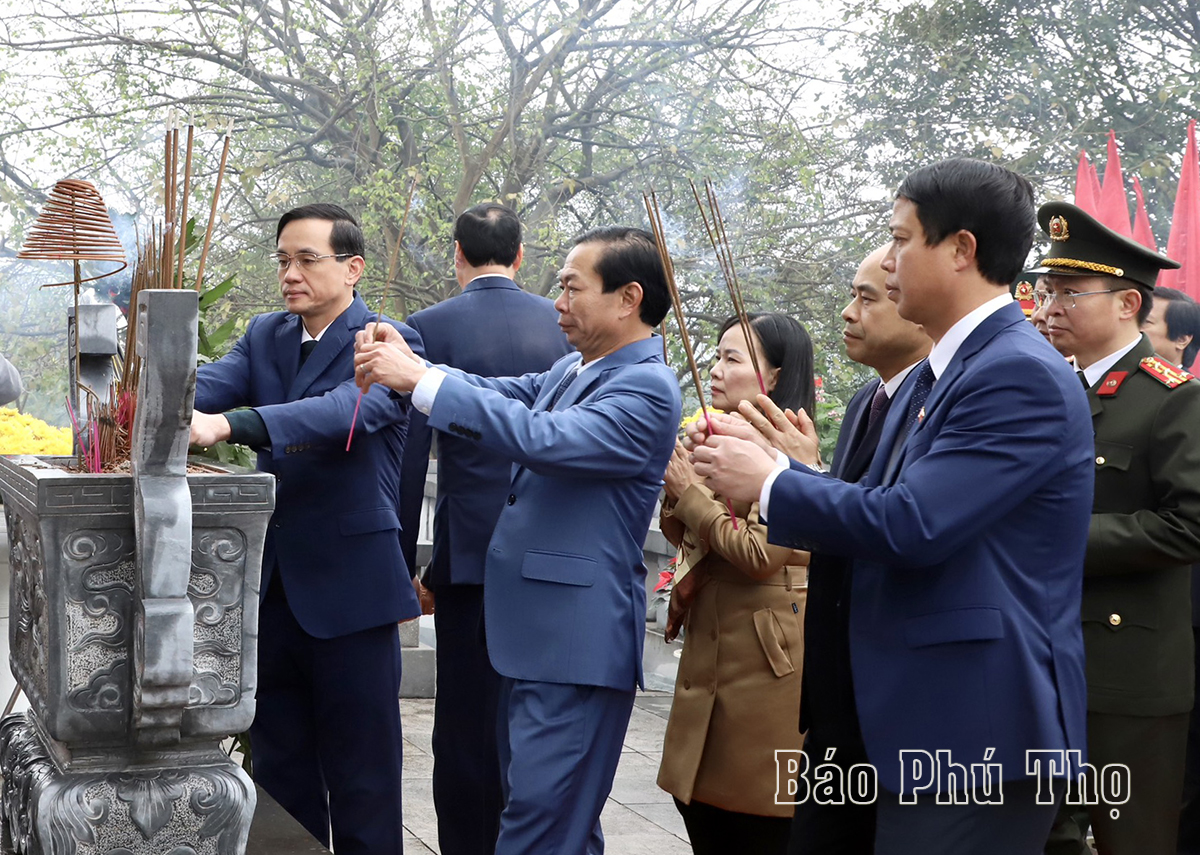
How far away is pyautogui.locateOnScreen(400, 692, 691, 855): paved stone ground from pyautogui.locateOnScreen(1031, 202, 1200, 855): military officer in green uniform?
1.15 metres

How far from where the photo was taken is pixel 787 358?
267 cm

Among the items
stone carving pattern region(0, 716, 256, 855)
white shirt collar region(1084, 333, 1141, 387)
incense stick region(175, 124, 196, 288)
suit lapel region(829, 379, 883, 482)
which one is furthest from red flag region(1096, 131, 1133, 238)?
stone carving pattern region(0, 716, 256, 855)

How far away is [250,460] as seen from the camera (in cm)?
344

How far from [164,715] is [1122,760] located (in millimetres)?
1832

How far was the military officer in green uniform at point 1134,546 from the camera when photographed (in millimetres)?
2521

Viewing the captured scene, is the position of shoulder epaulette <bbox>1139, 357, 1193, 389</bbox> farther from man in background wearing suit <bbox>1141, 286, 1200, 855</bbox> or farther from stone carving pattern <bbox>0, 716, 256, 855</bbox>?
stone carving pattern <bbox>0, 716, 256, 855</bbox>

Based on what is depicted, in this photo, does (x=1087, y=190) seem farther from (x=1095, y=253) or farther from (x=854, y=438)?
(x=854, y=438)

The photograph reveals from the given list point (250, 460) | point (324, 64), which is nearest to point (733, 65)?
point (324, 64)

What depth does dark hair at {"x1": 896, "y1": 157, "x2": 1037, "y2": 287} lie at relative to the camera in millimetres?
1711

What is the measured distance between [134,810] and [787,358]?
4.95 ft

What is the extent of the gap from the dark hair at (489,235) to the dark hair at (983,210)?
1.84 meters

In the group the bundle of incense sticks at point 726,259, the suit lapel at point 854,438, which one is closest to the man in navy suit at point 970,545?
the bundle of incense sticks at point 726,259

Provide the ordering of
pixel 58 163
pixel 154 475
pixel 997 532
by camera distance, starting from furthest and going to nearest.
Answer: pixel 58 163 → pixel 154 475 → pixel 997 532

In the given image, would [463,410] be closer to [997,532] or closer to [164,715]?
[164,715]
